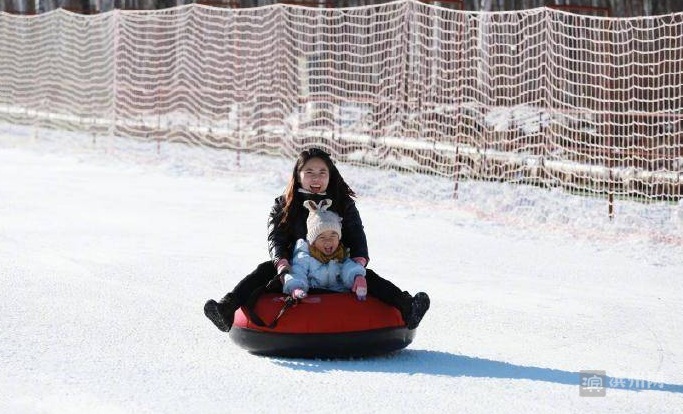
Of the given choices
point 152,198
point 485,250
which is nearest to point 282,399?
point 485,250

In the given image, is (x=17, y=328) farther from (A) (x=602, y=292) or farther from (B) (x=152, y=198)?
(B) (x=152, y=198)

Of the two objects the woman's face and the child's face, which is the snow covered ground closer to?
the child's face

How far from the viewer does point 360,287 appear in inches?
228

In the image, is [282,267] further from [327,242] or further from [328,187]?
[328,187]

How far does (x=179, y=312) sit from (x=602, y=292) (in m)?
2.73

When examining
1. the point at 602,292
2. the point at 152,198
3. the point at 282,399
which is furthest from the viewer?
the point at 152,198

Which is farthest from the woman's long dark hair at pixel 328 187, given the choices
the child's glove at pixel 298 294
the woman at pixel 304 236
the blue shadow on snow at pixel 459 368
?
the blue shadow on snow at pixel 459 368

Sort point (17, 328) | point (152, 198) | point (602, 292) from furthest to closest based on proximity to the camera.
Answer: point (152, 198), point (602, 292), point (17, 328)

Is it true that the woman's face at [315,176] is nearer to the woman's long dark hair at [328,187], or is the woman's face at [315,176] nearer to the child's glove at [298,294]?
the woman's long dark hair at [328,187]

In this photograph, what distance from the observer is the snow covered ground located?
17.0 feet

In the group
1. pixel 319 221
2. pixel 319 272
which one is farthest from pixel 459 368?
pixel 319 221

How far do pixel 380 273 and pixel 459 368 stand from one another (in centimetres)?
293

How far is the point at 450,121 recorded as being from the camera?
15383mm

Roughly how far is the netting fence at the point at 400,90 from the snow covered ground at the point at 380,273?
32.3 inches
